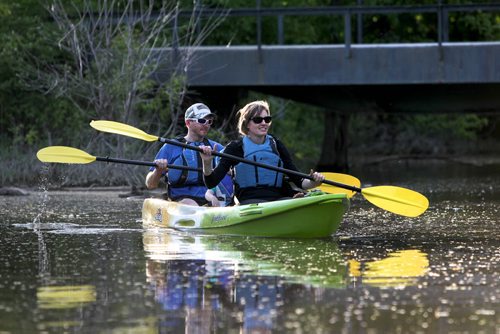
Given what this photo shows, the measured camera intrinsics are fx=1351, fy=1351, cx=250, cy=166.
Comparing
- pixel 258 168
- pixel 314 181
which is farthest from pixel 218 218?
pixel 314 181

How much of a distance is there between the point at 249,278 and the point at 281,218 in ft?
9.52

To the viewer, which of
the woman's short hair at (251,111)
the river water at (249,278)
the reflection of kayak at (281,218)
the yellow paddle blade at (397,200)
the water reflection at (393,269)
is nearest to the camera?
the river water at (249,278)

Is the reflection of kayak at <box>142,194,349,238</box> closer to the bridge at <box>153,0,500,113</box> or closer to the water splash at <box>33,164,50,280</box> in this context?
the water splash at <box>33,164,50,280</box>

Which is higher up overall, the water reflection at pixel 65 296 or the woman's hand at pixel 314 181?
the woman's hand at pixel 314 181

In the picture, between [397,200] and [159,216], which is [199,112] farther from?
[397,200]

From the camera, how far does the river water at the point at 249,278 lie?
714 cm

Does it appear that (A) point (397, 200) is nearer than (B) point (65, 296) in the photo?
No

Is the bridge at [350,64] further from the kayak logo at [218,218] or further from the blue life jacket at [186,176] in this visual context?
→ the kayak logo at [218,218]

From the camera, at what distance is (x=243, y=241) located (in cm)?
1171

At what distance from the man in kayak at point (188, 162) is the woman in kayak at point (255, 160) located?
64 centimetres

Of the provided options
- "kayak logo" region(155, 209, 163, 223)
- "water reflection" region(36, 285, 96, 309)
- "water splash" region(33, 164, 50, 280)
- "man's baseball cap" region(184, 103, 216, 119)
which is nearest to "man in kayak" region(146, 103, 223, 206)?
"man's baseball cap" region(184, 103, 216, 119)

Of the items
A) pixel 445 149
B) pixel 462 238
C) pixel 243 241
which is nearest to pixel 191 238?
pixel 243 241

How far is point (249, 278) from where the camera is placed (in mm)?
8906

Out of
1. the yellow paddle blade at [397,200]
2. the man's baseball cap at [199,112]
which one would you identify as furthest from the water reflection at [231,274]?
the yellow paddle blade at [397,200]
